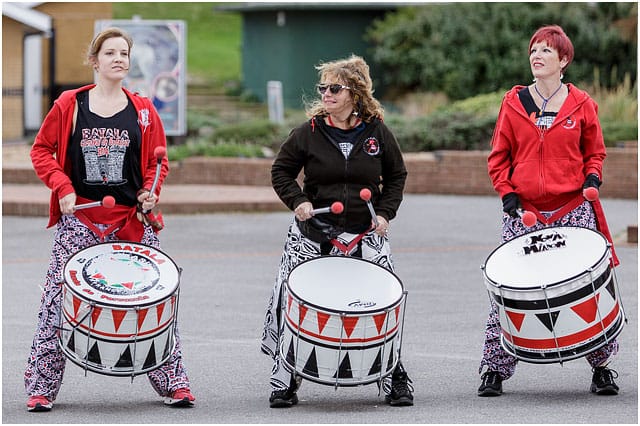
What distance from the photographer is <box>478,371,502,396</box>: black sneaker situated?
6.65 metres

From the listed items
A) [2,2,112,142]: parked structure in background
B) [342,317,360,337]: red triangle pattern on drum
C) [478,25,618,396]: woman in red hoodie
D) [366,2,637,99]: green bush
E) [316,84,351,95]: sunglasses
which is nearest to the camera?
[342,317,360,337]: red triangle pattern on drum

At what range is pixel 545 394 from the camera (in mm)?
6711

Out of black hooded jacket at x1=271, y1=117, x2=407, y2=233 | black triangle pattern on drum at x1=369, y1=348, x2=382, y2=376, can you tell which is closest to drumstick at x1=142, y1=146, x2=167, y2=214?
black hooded jacket at x1=271, y1=117, x2=407, y2=233

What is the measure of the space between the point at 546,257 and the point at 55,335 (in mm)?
2384

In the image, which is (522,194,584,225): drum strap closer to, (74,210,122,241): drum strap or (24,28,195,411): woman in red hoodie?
(24,28,195,411): woman in red hoodie

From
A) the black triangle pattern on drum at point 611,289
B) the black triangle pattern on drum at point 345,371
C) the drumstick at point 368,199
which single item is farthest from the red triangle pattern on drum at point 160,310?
the black triangle pattern on drum at point 611,289

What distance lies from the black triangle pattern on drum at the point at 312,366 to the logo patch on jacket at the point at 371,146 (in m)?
1.04

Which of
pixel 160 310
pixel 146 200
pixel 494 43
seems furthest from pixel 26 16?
pixel 160 310

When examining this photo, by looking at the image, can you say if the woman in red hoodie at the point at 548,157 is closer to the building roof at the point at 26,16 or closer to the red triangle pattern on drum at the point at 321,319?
the red triangle pattern on drum at the point at 321,319

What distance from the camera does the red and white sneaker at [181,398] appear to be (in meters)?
6.36

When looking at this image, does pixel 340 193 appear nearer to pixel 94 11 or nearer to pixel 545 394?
pixel 545 394

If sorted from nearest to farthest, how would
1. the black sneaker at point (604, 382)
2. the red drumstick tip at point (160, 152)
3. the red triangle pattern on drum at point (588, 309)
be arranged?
the red triangle pattern on drum at point (588, 309) < the red drumstick tip at point (160, 152) < the black sneaker at point (604, 382)

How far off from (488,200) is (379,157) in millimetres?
10470

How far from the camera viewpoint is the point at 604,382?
6.64 metres
